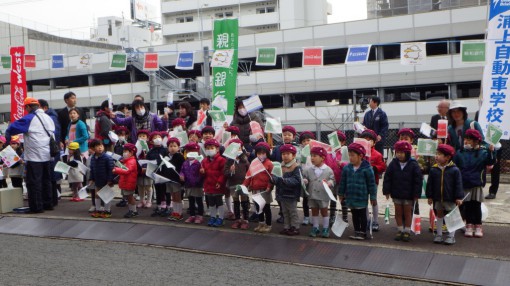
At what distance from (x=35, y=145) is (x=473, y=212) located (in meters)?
7.43

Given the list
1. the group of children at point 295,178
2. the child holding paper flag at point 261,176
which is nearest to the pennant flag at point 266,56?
the group of children at point 295,178

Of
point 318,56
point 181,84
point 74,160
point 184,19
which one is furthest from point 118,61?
point 184,19

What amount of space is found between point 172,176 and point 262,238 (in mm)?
2018

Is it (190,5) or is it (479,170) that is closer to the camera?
(479,170)

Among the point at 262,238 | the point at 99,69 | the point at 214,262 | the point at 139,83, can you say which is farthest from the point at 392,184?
the point at 99,69

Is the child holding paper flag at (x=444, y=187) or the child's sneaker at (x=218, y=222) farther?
the child's sneaker at (x=218, y=222)

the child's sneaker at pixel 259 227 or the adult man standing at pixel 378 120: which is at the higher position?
the adult man standing at pixel 378 120

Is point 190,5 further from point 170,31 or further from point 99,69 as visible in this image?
point 99,69

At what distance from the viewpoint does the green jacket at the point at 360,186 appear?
7027mm

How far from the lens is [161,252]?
707cm

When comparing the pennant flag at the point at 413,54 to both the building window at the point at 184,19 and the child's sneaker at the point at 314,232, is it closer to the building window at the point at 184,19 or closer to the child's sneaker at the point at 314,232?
the child's sneaker at the point at 314,232

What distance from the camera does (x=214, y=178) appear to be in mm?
7984

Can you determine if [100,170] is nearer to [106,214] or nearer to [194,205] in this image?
[106,214]

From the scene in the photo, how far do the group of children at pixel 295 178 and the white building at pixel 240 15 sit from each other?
38.8m
